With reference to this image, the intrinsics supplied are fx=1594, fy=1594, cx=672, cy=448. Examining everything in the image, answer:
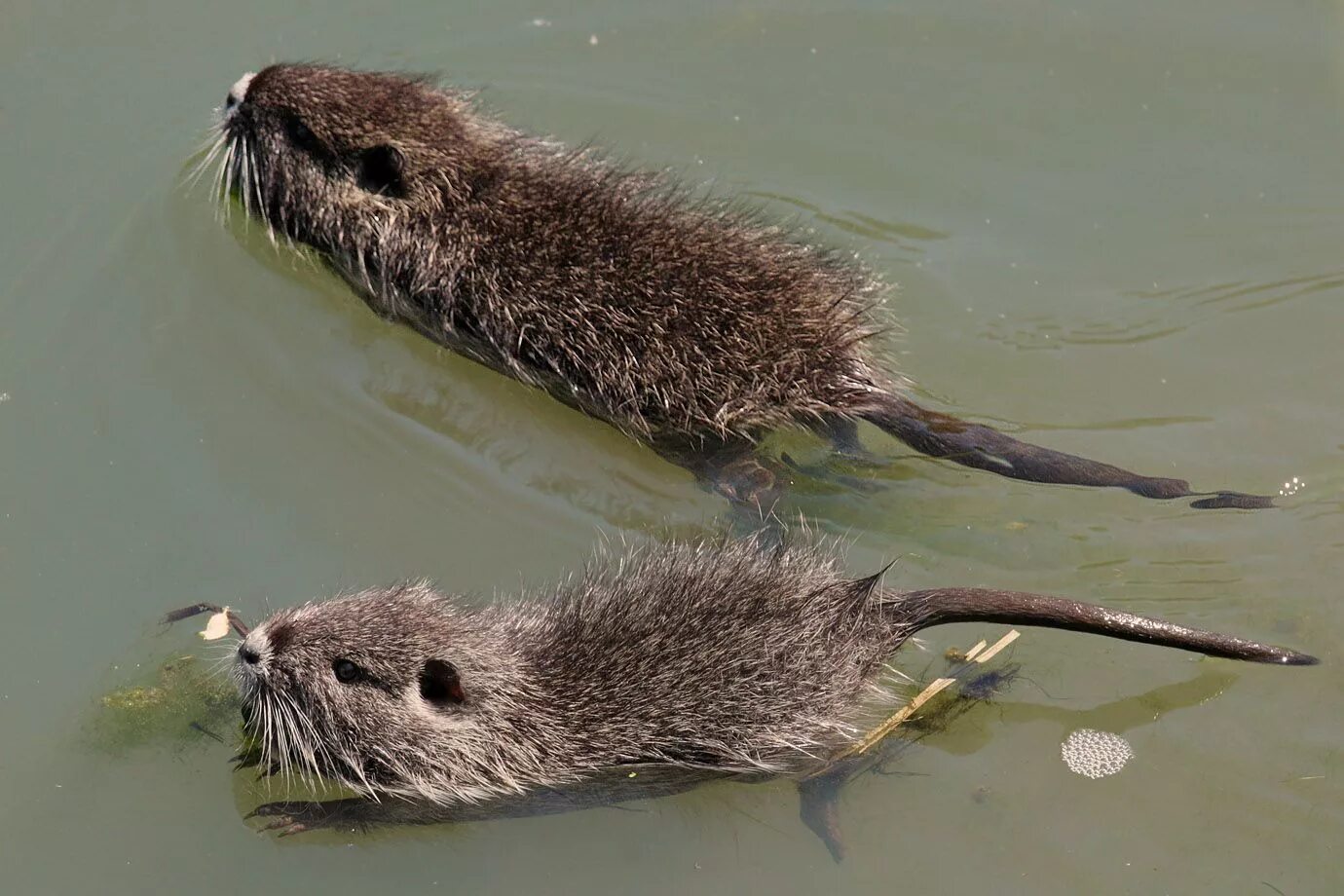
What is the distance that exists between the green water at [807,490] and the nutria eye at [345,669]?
0.47 metres

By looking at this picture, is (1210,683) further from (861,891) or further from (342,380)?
(342,380)

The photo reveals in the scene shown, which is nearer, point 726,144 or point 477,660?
point 477,660

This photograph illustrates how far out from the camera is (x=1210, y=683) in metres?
4.66

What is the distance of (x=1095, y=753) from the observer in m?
4.55

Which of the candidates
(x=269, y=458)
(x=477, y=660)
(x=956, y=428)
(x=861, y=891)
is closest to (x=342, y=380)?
(x=269, y=458)

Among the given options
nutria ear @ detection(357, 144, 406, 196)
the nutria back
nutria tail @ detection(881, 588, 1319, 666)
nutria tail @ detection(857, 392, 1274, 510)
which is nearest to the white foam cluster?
nutria tail @ detection(881, 588, 1319, 666)

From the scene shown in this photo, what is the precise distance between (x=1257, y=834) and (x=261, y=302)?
3712 mm

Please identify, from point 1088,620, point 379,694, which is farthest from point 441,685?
point 1088,620

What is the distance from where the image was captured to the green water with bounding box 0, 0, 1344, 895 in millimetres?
4406

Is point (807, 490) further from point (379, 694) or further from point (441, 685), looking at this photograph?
point (379, 694)

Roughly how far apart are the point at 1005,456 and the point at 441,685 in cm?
180

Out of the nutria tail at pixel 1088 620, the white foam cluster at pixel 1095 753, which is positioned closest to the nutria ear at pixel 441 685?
the nutria tail at pixel 1088 620

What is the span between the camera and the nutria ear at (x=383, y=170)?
213 inches

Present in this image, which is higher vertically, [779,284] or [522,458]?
[779,284]
